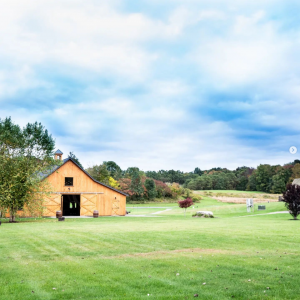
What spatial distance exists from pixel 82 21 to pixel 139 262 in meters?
14.7

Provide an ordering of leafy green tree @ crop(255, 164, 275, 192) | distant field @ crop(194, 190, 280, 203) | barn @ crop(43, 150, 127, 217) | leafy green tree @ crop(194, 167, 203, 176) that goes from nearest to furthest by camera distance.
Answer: barn @ crop(43, 150, 127, 217) → distant field @ crop(194, 190, 280, 203) → leafy green tree @ crop(255, 164, 275, 192) → leafy green tree @ crop(194, 167, 203, 176)

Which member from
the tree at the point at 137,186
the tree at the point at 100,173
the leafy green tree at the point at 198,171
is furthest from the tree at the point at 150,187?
the leafy green tree at the point at 198,171

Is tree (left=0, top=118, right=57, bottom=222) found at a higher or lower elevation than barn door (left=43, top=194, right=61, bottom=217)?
higher

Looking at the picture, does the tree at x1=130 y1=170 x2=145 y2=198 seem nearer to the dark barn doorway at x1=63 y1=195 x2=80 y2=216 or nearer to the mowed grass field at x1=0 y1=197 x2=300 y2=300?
the dark barn doorway at x1=63 y1=195 x2=80 y2=216

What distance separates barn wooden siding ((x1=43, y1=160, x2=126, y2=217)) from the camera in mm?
35812

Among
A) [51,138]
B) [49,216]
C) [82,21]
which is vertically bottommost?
[49,216]

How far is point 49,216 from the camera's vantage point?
34.9 m

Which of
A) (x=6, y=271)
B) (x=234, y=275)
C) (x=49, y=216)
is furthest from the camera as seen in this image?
(x=49, y=216)

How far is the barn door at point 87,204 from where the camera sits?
121 ft

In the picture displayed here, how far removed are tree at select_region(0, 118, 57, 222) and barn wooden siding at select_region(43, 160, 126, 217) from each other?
638 centimetres

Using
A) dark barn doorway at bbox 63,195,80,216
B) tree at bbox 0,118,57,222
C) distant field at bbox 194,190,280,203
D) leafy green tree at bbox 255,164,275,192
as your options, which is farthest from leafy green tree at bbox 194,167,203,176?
tree at bbox 0,118,57,222

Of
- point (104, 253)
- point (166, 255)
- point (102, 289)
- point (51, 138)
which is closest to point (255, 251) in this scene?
point (166, 255)

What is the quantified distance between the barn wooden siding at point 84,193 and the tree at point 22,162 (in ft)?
20.9

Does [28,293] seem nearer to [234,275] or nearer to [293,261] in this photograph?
[234,275]
